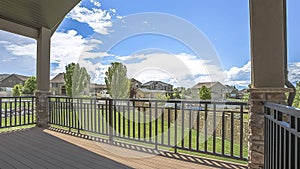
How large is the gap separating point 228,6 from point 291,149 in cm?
570

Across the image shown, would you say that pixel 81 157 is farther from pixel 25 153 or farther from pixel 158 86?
pixel 158 86

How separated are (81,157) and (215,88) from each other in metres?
3.74

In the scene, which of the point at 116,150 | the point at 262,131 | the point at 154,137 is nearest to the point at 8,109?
the point at 116,150

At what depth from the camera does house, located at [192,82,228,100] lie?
486cm

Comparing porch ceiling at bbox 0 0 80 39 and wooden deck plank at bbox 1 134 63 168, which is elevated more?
porch ceiling at bbox 0 0 80 39

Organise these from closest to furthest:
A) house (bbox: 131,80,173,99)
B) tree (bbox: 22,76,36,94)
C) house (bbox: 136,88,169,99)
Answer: house (bbox: 136,88,169,99)
house (bbox: 131,80,173,99)
tree (bbox: 22,76,36,94)

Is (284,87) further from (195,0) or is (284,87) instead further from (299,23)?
(195,0)

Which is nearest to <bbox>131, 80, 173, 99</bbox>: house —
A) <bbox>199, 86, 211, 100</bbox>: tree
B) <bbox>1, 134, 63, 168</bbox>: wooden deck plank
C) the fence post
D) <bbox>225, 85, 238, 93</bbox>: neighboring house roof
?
<bbox>199, 86, 211, 100</bbox>: tree

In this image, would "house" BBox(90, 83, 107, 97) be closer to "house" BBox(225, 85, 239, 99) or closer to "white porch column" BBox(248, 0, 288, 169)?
"house" BBox(225, 85, 239, 99)

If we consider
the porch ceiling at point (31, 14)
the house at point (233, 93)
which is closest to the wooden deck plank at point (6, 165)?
the porch ceiling at point (31, 14)

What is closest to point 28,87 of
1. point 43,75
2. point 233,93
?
point 43,75

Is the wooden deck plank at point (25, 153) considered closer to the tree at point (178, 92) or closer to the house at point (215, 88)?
the house at point (215, 88)

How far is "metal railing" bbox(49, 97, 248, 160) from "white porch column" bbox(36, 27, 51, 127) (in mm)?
789

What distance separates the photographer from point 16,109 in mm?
5352
